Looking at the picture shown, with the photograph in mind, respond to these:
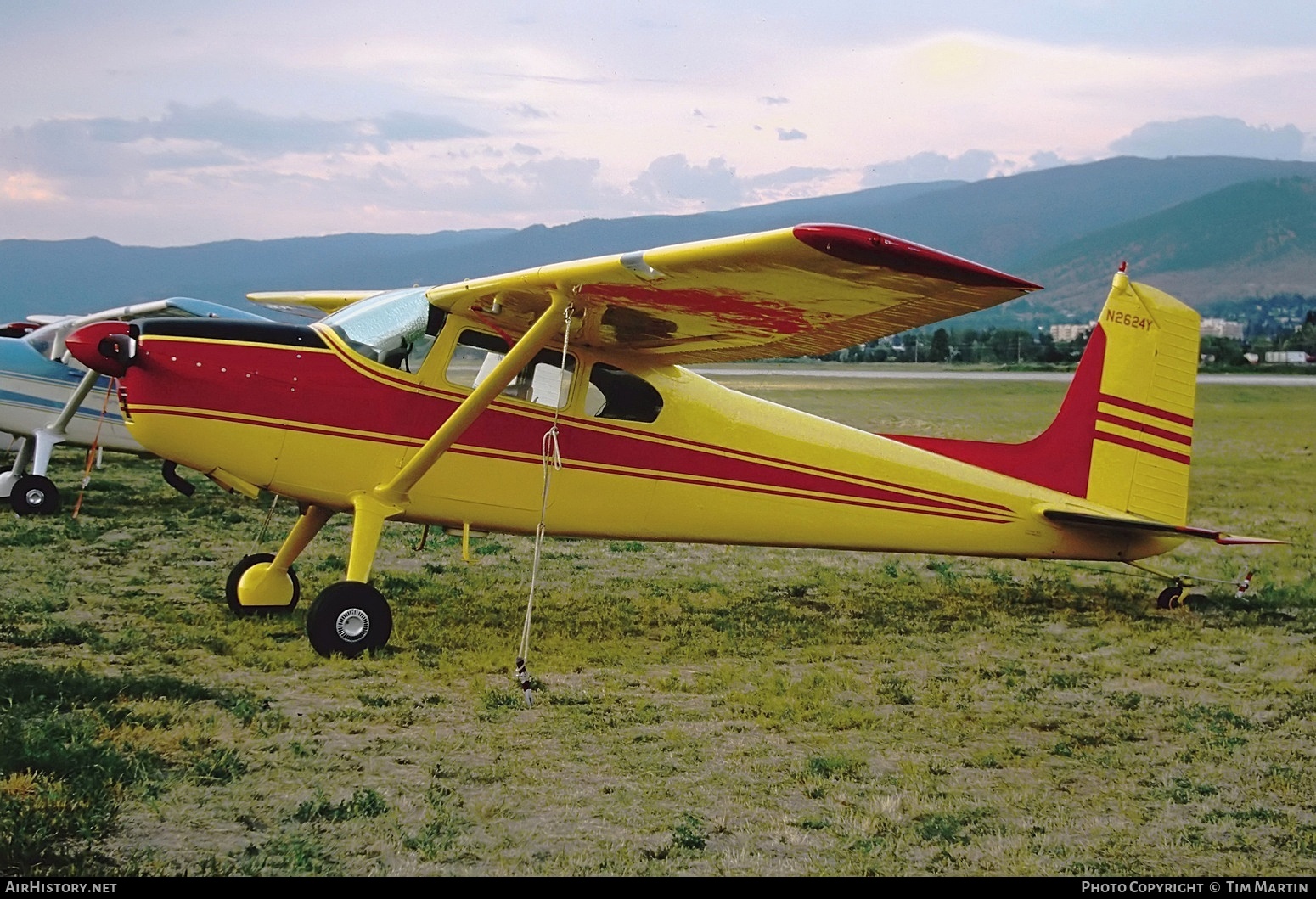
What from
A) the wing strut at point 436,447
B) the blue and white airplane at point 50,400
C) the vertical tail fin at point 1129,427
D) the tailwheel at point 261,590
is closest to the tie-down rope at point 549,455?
the wing strut at point 436,447

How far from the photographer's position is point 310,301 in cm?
1023

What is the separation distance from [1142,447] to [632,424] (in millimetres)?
3790

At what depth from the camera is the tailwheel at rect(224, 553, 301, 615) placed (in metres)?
7.30

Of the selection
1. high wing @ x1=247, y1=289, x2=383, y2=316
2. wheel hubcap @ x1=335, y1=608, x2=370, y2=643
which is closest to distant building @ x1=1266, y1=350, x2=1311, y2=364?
high wing @ x1=247, y1=289, x2=383, y2=316

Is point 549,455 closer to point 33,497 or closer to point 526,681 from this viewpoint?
point 526,681

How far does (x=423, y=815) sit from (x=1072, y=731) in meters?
3.12

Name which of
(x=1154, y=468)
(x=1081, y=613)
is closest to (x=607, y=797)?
(x=1081, y=613)

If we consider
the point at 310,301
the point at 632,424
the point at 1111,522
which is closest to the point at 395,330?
the point at 632,424

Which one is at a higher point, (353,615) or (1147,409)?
(1147,409)

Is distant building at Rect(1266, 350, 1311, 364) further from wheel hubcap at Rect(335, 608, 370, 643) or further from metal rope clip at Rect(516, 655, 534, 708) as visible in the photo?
wheel hubcap at Rect(335, 608, 370, 643)

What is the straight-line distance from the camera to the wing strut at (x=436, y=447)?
6.32 meters

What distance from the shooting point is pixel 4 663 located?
227 inches

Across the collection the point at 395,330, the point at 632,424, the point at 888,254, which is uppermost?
the point at 888,254

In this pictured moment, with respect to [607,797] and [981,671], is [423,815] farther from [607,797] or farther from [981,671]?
[981,671]
